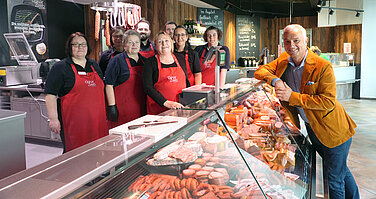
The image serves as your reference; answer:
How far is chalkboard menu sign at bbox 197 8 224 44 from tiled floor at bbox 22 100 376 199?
4777mm

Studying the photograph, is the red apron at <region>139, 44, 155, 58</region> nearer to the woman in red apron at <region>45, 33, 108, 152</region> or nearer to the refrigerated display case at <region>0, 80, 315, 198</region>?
the woman in red apron at <region>45, 33, 108, 152</region>

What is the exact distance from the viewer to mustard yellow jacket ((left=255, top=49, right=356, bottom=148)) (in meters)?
2.44

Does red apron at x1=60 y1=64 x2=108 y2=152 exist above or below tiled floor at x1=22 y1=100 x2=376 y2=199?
above

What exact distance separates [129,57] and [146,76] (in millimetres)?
434

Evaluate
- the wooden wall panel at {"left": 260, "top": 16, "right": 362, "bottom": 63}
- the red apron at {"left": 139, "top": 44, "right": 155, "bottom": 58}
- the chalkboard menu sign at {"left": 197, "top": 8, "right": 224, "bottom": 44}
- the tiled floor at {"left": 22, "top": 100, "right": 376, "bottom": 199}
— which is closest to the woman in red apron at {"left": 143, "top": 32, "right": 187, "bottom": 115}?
the red apron at {"left": 139, "top": 44, "right": 155, "bottom": 58}

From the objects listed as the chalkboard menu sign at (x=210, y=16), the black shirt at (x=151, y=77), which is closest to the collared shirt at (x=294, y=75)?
the black shirt at (x=151, y=77)

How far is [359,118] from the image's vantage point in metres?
7.47

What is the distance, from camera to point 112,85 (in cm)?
339

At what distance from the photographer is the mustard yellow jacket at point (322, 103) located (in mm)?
2436

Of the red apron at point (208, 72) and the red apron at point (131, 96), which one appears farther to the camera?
the red apron at point (208, 72)

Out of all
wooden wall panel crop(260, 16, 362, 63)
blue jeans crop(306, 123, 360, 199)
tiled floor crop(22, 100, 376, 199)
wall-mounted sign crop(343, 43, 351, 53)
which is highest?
wooden wall panel crop(260, 16, 362, 63)

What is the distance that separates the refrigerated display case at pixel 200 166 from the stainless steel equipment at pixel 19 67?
4523 mm

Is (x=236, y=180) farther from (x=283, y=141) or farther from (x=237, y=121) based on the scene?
(x=283, y=141)

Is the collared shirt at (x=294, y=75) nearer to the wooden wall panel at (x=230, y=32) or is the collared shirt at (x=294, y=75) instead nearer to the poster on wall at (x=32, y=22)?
the poster on wall at (x=32, y=22)
